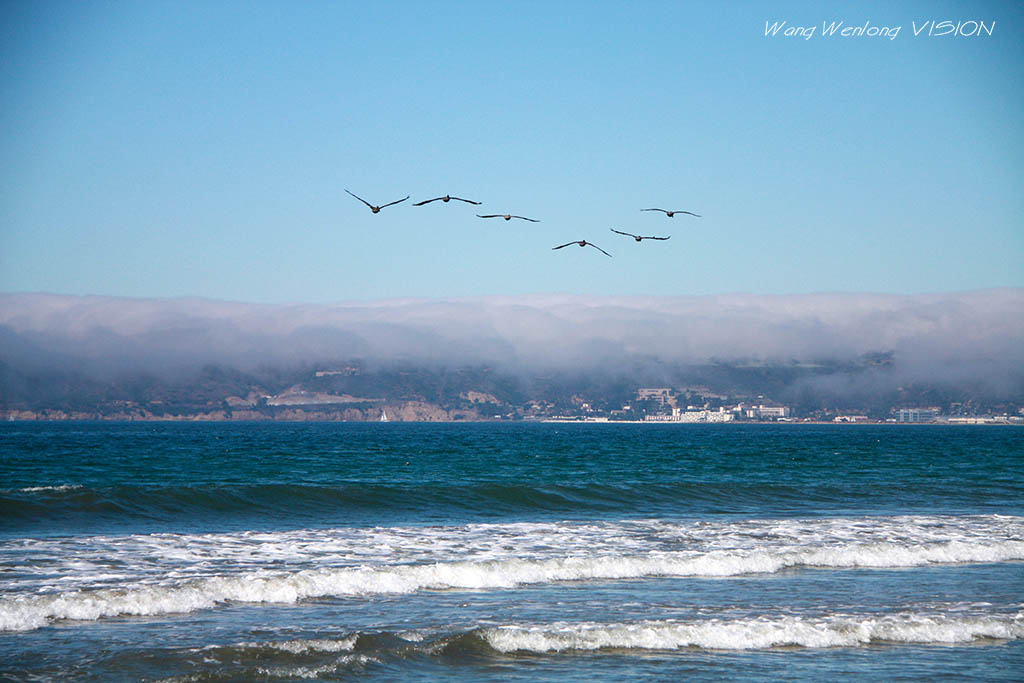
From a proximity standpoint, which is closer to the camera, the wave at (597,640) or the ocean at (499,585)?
the wave at (597,640)

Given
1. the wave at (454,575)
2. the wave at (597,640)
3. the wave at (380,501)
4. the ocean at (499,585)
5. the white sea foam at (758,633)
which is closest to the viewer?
the wave at (597,640)

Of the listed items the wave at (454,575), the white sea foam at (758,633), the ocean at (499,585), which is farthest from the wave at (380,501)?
the white sea foam at (758,633)

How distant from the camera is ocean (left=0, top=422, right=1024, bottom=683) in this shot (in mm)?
12906

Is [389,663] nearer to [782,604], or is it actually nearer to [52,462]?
[782,604]

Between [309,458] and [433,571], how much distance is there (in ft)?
163

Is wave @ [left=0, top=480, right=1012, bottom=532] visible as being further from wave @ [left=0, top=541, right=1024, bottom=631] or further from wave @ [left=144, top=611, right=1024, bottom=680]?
wave @ [left=144, top=611, right=1024, bottom=680]

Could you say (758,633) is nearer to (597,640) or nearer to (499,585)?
(597,640)

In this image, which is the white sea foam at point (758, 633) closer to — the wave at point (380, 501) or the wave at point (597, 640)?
the wave at point (597, 640)

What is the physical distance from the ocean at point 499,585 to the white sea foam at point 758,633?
0.04 m

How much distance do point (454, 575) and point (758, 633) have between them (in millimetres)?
6550

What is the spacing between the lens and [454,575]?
18.7 metres

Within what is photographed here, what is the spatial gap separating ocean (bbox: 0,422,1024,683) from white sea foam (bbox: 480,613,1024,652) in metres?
0.04

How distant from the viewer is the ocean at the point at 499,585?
42.3 feet

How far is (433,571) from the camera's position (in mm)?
18766
